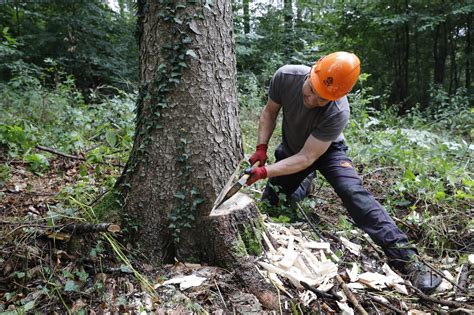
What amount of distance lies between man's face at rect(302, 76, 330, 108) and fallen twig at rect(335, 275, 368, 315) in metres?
1.27

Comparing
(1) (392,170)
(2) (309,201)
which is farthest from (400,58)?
(2) (309,201)

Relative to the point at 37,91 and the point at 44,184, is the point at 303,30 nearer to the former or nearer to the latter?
the point at 37,91

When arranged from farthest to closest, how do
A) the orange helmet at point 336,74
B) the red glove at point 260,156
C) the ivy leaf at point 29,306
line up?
the red glove at point 260,156, the orange helmet at point 336,74, the ivy leaf at point 29,306

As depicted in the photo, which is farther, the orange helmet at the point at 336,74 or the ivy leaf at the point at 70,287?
the orange helmet at the point at 336,74

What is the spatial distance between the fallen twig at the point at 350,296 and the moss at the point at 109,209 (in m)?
1.41

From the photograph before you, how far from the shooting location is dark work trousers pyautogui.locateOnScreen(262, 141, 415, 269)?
8.29 ft

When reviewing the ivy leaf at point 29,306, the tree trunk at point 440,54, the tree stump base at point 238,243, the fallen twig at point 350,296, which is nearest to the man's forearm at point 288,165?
the tree stump base at point 238,243

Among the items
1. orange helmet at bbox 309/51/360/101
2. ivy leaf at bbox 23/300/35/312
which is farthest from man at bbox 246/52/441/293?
ivy leaf at bbox 23/300/35/312

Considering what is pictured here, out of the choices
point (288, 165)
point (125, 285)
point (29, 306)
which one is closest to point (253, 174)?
point (288, 165)

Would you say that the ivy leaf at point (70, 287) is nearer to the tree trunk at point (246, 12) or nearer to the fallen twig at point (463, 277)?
the fallen twig at point (463, 277)

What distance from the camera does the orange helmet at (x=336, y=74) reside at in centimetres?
231

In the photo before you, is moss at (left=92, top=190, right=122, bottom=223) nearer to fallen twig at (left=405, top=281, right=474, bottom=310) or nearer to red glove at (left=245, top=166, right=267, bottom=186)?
red glove at (left=245, top=166, right=267, bottom=186)

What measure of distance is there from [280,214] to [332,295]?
3.66 ft

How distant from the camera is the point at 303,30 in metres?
9.23
